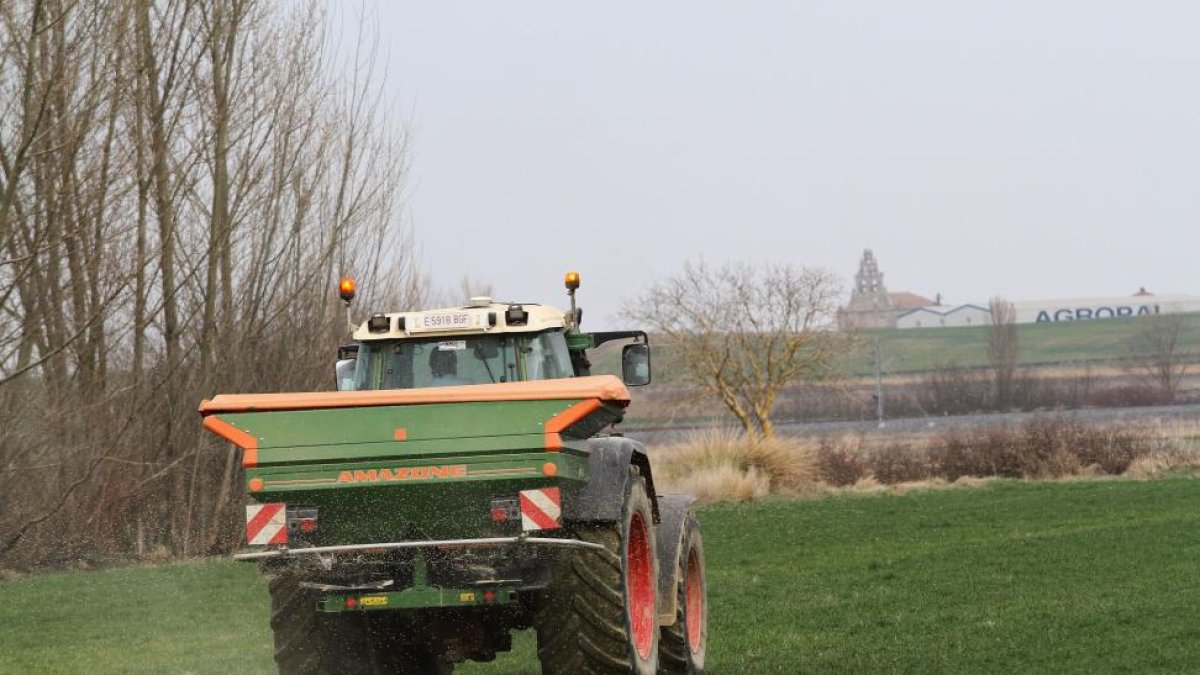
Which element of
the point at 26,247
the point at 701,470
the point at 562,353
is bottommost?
the point at 701,470

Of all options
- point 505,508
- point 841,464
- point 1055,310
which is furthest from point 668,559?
point 1055,310

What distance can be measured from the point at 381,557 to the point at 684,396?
4356 centimetres

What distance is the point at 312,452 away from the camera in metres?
8.50

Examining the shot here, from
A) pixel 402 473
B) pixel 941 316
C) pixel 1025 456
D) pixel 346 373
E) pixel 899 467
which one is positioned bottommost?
pixel 899 467

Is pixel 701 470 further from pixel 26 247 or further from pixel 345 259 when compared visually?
pixel 26 247

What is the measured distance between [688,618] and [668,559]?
1.17 metres

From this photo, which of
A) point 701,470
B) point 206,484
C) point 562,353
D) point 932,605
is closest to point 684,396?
point 701,470

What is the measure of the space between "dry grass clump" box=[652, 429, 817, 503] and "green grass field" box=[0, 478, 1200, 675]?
843 cm

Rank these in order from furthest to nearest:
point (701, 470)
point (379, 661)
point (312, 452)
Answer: point (701, 470)
point (379, 661)
point (312, 452)

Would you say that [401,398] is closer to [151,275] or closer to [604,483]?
[604,483]

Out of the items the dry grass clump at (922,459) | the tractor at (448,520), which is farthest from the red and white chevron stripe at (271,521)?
the dry grass clump at (922,459)

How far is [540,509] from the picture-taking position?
28.1ft

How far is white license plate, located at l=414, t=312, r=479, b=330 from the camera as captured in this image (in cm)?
1057

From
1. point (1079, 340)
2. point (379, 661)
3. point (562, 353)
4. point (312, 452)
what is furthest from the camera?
point (1079, 340)
